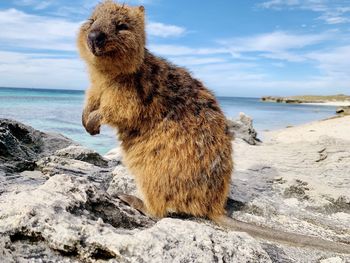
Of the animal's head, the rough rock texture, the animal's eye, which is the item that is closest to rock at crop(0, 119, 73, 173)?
the rough rock texture

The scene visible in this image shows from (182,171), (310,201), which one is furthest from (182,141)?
(310,201)

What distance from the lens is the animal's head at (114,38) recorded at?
3758 mm

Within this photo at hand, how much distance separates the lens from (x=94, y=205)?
301cm

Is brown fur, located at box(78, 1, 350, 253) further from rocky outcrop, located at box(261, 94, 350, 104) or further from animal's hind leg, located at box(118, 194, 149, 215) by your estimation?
rocky outcrop, located at box(261, 94, 350, 104)

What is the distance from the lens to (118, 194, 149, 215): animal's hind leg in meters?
3.71

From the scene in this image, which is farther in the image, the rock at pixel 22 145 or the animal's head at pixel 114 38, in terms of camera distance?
the rock at pixel 22 145

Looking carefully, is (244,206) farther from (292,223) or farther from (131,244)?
(131,244)

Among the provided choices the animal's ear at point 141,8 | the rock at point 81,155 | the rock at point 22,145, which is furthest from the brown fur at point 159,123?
the rock at point 81,155

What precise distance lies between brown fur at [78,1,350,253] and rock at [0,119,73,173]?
0.96 metres

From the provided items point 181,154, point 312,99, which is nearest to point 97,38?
point 181,154

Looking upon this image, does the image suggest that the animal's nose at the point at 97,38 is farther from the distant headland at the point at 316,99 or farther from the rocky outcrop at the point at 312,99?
the rocky outcrop at the point at 312,99

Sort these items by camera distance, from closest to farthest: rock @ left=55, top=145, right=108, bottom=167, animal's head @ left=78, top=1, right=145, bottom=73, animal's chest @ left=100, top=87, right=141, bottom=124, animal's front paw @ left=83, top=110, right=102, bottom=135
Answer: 1. animal's head @ left=78, top=1, right=145, bottom=73
2. animal's chest @ left=100, top=87, right=141, bottom=124
3. animal's front paw @ left=83, top=110, right=102, bottom=135
4. rock @ left=55, top=145, right=108, bottom=167

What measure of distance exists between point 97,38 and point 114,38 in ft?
0.55

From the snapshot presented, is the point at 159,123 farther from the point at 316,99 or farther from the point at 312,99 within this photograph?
the point at 312,99
